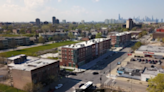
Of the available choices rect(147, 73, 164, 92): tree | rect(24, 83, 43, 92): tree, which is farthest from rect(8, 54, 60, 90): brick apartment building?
rect(147, 73, 164, 92): tree

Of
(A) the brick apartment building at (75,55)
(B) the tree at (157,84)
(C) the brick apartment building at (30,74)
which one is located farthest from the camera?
(A) the brick apartment building at (75,55)

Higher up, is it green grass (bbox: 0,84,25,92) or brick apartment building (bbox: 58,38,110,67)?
brick apartment building (bbox: 58,38,110,67)

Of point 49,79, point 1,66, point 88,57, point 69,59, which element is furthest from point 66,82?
point 1,66

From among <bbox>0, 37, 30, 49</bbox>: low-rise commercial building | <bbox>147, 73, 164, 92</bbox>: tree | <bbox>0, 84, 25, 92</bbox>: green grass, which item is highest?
<bbox>0, 37, 30, 49</bbox>: low-rise commercial building

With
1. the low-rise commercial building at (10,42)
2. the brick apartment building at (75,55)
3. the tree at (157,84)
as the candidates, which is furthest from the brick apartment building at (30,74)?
the low-rise commercial building at (10,42)

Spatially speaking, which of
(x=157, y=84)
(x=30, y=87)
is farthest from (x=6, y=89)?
(x=157, y=84)

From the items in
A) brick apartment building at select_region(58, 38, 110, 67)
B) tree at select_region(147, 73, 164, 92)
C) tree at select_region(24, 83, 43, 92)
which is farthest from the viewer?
brick apartment building at select_region(58, 38, 110, 67)

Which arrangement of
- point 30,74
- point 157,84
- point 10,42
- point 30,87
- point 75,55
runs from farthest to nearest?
1. point 10,42
2. point 75,55
3. point 30,74
4. point 30,87
5. point 157,84

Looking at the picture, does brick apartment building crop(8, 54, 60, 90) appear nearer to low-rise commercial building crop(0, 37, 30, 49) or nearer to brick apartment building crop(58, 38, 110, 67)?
brick apartment building crop(58, 38, 110, 67)

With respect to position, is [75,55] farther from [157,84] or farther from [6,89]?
[157,84]

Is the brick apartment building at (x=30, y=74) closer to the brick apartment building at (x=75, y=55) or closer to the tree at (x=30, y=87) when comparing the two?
the tree at (x=30, y=87)

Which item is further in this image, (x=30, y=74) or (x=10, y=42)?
(x=10, y=42)
